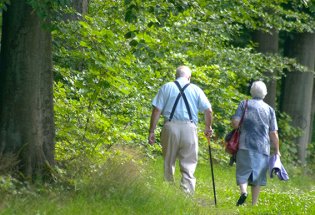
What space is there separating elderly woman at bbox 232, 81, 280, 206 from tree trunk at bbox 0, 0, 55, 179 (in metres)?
3.45

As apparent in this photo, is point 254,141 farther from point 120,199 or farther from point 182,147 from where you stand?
point 120,199

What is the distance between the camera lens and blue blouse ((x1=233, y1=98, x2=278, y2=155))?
13242 millimetres

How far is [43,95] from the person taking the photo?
36.3 ft

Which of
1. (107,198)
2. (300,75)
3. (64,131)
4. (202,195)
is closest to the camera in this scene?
(107,198)

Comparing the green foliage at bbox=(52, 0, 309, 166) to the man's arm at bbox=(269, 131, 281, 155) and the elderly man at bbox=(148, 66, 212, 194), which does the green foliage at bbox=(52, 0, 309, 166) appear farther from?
the man's arm at bbox=(269, 131, 281, 155)

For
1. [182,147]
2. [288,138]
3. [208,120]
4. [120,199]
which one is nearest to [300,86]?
[288,138]

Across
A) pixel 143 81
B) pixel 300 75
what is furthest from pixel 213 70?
pixel 300 75

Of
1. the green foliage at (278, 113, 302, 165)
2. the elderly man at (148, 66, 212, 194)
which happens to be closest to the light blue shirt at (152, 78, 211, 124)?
the elderly man at (148, 66, 212, 194)

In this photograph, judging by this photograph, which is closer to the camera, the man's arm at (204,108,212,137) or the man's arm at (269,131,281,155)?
the man's arm at (204,108,212,137)

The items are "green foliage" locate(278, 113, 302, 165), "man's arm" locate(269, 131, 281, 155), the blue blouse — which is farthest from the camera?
"green foliage" locate(278, 113, 302, 165)

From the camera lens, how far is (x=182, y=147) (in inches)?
500

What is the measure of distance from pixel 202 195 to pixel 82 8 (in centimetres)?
365

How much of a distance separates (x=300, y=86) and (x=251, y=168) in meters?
16.2

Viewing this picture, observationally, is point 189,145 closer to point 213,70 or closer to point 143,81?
point 143,81
